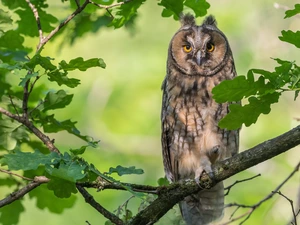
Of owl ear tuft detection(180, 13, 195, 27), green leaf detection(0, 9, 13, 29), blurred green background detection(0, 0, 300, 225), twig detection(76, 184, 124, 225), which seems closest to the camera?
twig detection(76, 184, 124, 225)

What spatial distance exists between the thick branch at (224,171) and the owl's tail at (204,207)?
1.29m

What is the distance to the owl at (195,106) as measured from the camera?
3.39 m

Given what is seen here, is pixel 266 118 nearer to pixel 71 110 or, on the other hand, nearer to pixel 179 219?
pixel 71 110

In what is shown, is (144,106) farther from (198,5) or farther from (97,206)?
(97,206)

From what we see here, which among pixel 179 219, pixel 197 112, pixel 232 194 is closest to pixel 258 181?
pixel 232 194

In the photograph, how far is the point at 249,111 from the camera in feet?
6.80

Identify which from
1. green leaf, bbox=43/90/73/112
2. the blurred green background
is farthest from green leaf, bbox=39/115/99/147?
the blurred green background

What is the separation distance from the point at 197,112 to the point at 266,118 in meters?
3.68

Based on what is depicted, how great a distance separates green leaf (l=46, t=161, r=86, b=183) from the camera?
1837 millimetres

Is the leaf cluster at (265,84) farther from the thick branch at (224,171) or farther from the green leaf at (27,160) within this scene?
the green leaf at (27,160)

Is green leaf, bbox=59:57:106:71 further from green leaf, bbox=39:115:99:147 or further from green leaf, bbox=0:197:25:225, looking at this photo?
green leaf, bbox=0:197:25:225

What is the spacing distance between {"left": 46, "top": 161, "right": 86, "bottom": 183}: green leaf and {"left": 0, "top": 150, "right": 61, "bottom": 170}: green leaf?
0.09 ft

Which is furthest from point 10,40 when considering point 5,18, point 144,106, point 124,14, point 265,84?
point 144,106

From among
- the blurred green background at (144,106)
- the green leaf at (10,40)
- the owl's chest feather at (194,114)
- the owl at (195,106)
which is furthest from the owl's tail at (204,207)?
the blurred green background at (144,106)
